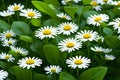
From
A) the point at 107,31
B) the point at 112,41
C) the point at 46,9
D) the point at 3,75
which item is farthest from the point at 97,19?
the point at 3,75

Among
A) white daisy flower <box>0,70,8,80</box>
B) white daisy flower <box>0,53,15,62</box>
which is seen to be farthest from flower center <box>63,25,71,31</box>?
white daisy flower <box>0,70,8,80</box>

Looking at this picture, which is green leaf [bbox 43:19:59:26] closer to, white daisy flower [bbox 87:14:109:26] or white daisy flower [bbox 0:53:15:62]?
white daisy flower [bbox 87:14:109:26]

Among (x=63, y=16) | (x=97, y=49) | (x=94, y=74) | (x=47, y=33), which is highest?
(x=63, y=16)

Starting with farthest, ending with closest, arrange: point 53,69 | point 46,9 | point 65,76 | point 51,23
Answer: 1. point 46,9
2. point 51,23
3. point 53,69
4. point 65,76

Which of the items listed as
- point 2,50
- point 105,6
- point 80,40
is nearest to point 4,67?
point 2,50

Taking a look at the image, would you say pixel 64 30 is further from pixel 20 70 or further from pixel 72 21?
pixel 20 70

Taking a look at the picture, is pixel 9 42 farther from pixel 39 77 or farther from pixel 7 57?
pixel 39 77
